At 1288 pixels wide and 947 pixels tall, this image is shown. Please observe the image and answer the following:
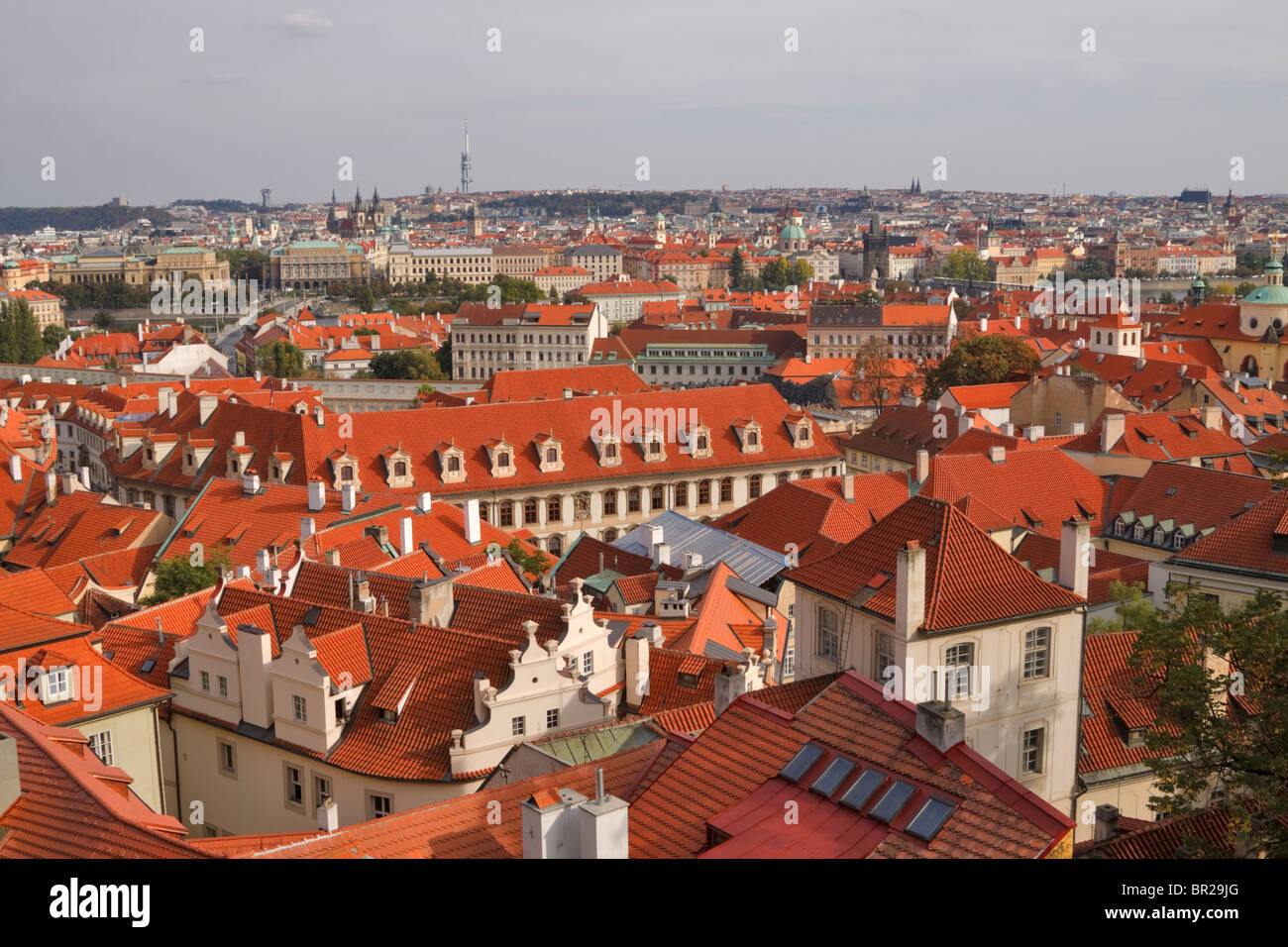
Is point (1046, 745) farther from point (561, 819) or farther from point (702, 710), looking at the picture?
point (561, 819)

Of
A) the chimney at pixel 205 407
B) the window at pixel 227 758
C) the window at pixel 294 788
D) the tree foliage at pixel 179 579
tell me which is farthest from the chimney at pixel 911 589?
the chimney at pixel 205 407

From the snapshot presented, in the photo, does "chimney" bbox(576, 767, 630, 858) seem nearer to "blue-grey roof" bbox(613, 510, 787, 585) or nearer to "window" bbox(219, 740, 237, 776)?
"window" bbox(219, 740, 237, 776)

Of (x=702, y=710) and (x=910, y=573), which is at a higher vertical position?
(x=910, y=573)

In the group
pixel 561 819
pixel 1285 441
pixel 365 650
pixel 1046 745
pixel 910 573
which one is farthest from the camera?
pixel 1285 441

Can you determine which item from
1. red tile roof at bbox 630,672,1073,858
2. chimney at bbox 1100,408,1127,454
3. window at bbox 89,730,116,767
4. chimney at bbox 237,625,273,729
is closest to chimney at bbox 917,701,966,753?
red tile roof at bbox 630,672,1073,858
